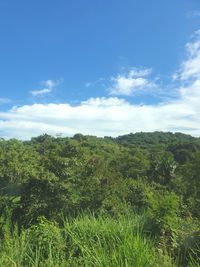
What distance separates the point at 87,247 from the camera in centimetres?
497

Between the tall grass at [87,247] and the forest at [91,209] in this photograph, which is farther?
the forest at [91,209]

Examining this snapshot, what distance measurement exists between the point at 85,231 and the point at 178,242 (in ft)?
4.15

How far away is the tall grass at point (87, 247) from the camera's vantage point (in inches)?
174

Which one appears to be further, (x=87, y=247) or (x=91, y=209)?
(x=91, y=209)

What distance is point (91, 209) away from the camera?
2419 centimetres

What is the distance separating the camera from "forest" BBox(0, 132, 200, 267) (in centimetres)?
496

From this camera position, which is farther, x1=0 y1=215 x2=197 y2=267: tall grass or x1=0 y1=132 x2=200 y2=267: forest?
x1=0 y1=132 x2=200 y2=267: forest

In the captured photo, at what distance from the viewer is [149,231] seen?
626 centimetres

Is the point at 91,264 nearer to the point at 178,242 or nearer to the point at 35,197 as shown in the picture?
the point at 178,242

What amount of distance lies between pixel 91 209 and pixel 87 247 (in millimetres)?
19396

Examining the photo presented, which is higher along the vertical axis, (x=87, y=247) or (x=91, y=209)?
(x=87, y=247)

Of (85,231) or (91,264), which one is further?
(85,231)

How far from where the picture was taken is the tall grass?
14.5ft

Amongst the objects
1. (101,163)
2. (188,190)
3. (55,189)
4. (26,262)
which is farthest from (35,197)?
(26,262)
